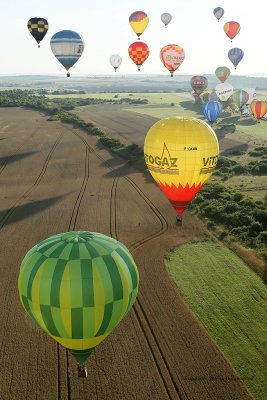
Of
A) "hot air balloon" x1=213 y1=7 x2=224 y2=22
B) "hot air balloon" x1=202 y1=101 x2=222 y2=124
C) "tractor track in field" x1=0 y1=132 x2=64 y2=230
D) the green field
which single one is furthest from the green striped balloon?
"hot air balloon" x1=213 y1=7 x2=224 y2=22

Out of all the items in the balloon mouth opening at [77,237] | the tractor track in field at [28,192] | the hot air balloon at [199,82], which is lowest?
the tractor track in field at [28,192]

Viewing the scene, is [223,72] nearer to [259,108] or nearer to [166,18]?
[166,18]

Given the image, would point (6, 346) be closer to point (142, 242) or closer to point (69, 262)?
point (69, 262)

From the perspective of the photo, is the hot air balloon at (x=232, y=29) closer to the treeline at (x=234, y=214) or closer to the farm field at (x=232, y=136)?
the farm field at (x=232, y=136)

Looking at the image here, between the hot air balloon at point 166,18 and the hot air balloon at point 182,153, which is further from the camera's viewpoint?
the hot air balloon at point 166,18

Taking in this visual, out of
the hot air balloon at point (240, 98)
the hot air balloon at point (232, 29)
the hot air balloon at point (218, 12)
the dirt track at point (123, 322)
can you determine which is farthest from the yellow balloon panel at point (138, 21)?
the hot air balloon at point (240, 98)

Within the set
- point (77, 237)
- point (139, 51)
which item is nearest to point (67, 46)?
point (139, 51)
